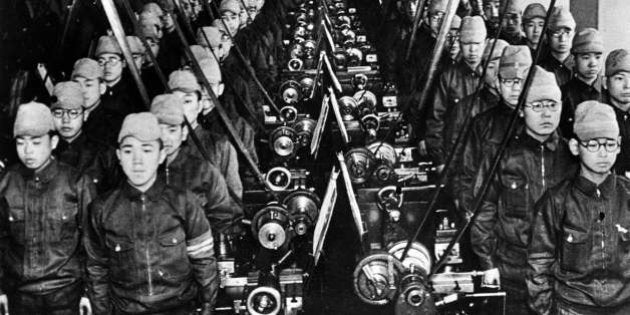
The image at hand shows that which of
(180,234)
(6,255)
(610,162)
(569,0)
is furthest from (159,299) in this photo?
(569,0)

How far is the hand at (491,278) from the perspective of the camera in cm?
296

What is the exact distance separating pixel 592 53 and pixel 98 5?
9.47 ft

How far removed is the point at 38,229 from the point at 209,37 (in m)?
2.51

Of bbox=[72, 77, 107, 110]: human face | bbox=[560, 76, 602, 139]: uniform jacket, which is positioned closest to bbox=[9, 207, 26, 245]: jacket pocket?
bbox=[72, 77, 107, 110]: human face

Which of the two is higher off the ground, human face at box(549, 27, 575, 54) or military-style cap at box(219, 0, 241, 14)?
military-style cap at box(219, 0, 241, 14)

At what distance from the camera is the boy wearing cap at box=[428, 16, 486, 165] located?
474 centimetres

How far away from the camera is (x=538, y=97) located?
122 inches

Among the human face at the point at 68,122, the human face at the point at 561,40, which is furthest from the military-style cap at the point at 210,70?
the human face at the point at 561,40

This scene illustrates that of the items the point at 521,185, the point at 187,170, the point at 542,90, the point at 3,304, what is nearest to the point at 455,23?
the point at 542,90

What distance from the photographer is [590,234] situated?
257 centimetres

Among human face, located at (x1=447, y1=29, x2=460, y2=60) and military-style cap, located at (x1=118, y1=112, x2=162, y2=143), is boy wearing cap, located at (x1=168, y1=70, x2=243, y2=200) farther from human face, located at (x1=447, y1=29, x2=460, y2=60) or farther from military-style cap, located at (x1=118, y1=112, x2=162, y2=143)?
human face, located at (x1=447, y1=29, x2=460, y2=60)

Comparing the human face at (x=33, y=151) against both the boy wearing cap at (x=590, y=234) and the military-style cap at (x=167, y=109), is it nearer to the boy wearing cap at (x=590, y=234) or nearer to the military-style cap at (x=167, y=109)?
the military-style cap at (x=167, y=109)

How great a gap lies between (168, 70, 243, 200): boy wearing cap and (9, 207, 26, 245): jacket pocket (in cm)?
96

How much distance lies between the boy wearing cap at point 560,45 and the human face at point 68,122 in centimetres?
250
